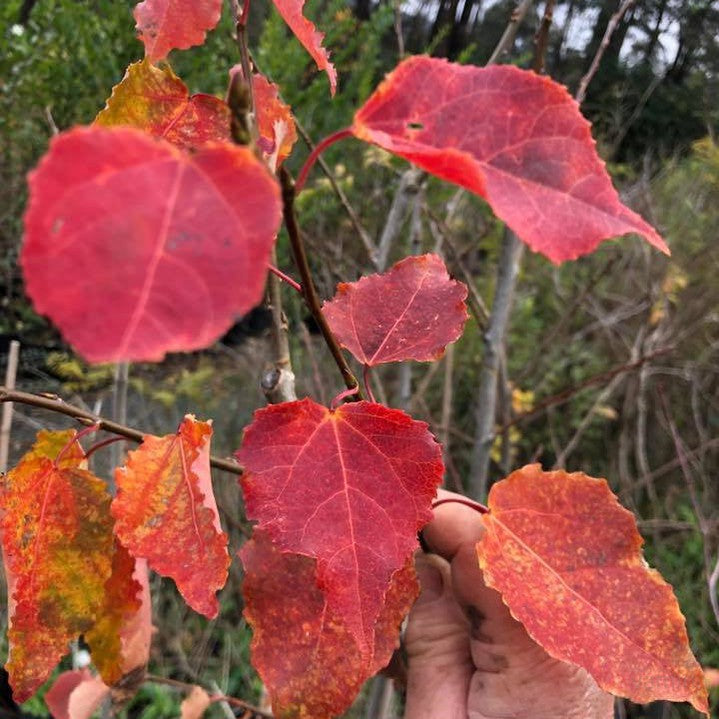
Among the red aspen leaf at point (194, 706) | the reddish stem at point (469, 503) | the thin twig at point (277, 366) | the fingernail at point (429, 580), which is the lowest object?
the red aspen leaf at point (194, 706)

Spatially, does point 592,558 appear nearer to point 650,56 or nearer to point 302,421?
point 302,421

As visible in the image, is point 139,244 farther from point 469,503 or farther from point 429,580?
point 429,580

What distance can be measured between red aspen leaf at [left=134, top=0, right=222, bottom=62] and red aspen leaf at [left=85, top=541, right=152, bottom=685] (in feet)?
1.25

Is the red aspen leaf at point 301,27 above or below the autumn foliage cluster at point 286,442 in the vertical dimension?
above

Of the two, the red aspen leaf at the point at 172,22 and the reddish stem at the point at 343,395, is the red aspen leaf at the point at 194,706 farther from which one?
the red aspen leaf at the point at 172,22

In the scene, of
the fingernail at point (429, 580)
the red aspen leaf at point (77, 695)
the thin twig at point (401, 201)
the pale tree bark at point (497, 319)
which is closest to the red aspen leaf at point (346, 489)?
the fingernail at point (429, 580)

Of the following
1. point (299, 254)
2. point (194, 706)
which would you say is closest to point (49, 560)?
point (299, 254)

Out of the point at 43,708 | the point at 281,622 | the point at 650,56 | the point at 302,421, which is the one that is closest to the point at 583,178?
the point at 302,421

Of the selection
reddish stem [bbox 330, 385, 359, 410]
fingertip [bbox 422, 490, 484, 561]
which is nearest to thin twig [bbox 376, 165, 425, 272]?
fingertip [bbox 422, 490, 484, 561]

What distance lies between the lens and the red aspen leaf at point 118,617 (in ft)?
1.64

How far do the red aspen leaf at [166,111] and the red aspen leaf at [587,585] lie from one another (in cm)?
34

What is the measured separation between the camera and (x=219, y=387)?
3377 mm

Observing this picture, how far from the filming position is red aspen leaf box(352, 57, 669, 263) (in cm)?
27

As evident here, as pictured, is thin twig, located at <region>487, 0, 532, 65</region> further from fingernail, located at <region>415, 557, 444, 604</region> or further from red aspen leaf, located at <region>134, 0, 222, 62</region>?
fingernail, located at <region>415, 557, 444, 604</region>
